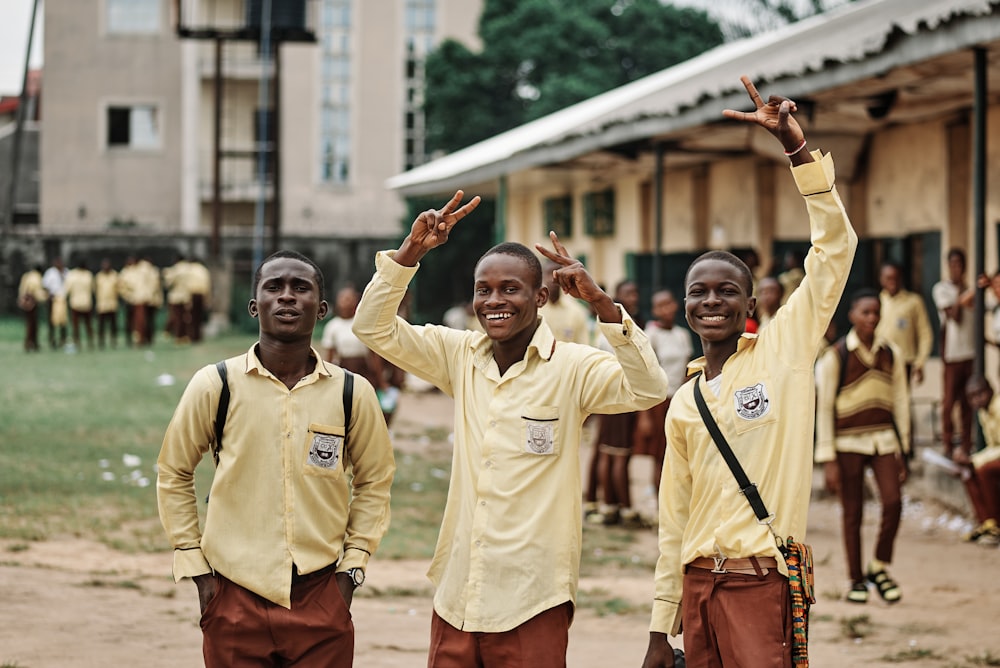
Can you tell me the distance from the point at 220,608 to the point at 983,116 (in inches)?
300

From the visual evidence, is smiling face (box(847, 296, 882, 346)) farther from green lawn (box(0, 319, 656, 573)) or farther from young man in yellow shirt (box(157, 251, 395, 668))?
young man in yellow shirt (box(157, 251, 395, 668))

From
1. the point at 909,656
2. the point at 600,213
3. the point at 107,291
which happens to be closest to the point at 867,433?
the point at 909,656

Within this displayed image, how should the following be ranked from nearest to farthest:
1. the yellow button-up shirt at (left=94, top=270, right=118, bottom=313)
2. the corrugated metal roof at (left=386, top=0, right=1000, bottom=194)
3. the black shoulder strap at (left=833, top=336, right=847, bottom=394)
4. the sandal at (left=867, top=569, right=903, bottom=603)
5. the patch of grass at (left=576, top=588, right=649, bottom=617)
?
the patch of grass at (left=576, top=588, right=649, bottom=617) < the sandal at (left=867, top=569, right=903, bottom=603) < the black shoulder strap at (left=833, top=336, right=847, bottom=394) < the corrugated metal roof at (left=386, top=0, right=1000, bottom=194) < the yellow button-up shirt at (left=94, top=270, right=118, bottom=313)

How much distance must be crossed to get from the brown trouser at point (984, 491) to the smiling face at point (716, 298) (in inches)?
229

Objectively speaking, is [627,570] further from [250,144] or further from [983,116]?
[250,144]

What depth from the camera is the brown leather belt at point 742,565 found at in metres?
4.15

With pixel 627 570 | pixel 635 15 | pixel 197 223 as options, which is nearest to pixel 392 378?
pixel 627 570

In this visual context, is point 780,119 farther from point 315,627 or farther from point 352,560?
point 315,627

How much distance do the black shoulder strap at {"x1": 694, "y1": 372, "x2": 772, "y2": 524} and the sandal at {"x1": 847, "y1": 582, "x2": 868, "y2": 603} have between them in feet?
13.9

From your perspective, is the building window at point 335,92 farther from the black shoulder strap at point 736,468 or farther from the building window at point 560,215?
the black shoulder strap at point 736,468

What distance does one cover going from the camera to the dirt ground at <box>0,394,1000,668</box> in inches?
262

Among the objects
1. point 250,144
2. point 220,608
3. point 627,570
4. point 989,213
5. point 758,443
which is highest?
point 250,144

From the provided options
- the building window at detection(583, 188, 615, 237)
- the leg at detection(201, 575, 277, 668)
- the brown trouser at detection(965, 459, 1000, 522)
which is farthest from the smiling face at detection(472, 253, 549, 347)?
the building window at detection(583, 188, 615, 237)

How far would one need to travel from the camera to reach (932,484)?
38.1ft
